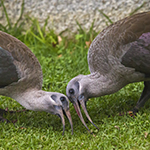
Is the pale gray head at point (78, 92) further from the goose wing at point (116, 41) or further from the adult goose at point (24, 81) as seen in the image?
the goose wing at point (116, 41)

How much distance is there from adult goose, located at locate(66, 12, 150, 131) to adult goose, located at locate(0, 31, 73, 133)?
25cm

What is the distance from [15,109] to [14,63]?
1155 millimetres

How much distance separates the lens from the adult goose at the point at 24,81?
381 cm

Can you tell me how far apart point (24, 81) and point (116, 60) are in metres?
1.29

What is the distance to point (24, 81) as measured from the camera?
3.98m

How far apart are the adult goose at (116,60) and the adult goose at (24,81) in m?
0.25

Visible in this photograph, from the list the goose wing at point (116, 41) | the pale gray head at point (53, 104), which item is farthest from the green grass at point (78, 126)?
the goose wing at point (116, 41)

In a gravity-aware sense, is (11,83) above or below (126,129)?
above

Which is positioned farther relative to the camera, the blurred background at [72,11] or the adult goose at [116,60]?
the blurred background at [72,11]

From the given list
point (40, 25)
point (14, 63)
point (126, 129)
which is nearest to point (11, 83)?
point (14, 63)

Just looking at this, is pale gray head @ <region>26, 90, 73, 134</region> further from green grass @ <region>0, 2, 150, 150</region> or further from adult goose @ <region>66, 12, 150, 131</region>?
green grass @ <region>0, 2, 150, 150</region>

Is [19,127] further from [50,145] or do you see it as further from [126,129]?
[126,129]

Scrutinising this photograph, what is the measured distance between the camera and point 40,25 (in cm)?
695

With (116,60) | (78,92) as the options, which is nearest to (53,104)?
(78,92)
